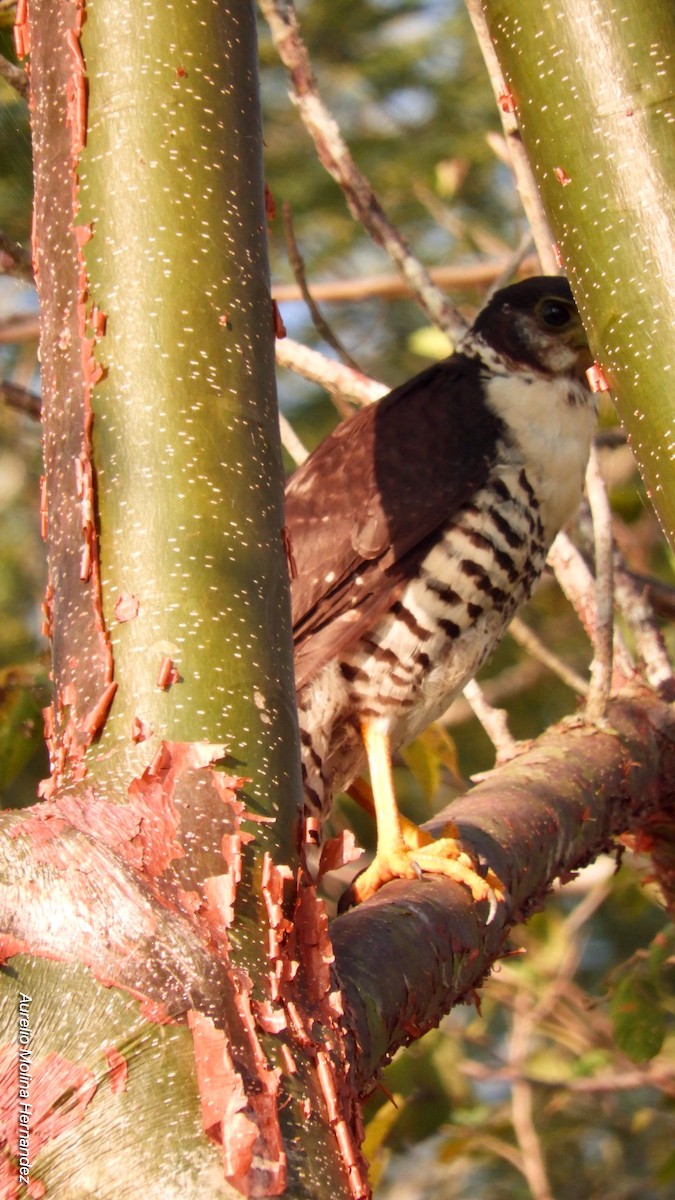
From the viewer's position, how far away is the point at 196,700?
1321 mm

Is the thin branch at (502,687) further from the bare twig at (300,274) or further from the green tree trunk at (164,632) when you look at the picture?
the green tree trunk at (164,632)

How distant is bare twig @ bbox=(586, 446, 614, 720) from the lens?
2643 mm

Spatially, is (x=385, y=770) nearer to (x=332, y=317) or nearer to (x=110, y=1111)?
(x=110, y=1111)

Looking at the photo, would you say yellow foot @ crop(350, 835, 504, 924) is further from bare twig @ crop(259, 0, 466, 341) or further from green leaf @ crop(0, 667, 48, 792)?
bare twig @ crop(259, 0, 466, 341)

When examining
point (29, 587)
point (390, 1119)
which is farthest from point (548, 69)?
point (29, 587)

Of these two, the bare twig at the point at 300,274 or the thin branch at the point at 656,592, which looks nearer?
the bare twig at the point at 300,274

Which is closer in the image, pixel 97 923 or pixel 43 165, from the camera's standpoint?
pixel 97 923

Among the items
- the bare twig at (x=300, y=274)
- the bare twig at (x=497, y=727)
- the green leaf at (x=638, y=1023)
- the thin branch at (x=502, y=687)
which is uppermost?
the bare twig at (x=300, y=274)

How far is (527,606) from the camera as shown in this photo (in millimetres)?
5652

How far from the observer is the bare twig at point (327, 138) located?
2986 mm

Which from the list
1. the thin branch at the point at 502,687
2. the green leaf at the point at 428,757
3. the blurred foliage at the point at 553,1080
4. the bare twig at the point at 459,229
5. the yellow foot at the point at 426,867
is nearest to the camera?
the yellow foot at the point at 426,867

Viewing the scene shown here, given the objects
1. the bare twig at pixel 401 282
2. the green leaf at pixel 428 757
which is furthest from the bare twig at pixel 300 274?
the bare twig at pixel 401 282

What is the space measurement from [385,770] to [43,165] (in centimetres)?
179

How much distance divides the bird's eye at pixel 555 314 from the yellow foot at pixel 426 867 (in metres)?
1.43
